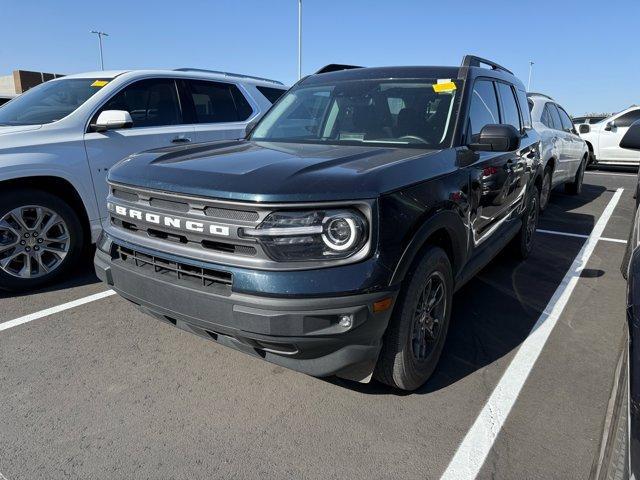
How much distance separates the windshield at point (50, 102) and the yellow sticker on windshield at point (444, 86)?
10.8ft

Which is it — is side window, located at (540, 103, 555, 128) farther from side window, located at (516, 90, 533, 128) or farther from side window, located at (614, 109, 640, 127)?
side window, located at (614, 109, 640, 127)

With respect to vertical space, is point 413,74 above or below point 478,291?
above

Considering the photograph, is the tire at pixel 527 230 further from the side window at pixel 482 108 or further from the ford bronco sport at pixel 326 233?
the ford bronco sport at pixel 326 233

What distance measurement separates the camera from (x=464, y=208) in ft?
9.78

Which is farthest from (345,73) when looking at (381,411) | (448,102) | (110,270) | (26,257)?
(26,257)

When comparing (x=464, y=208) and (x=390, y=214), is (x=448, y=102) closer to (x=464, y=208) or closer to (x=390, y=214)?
(x=464, y=208)

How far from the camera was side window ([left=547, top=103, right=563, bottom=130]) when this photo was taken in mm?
7818

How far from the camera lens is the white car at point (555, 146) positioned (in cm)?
667

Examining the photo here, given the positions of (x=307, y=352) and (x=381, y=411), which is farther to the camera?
(x=381, y=411)

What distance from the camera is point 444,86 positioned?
3.35 meters

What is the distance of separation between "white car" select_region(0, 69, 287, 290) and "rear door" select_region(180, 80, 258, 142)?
1cm

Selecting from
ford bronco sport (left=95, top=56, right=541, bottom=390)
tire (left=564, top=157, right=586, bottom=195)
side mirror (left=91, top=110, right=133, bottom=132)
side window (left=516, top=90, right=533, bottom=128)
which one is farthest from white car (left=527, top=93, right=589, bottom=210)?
side mirror (left=91, top=110, right=133, bottom=132)

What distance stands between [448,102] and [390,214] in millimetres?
1424

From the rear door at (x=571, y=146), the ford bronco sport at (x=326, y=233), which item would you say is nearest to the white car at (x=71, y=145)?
the ford bronco sport at (x=326, y=233)
